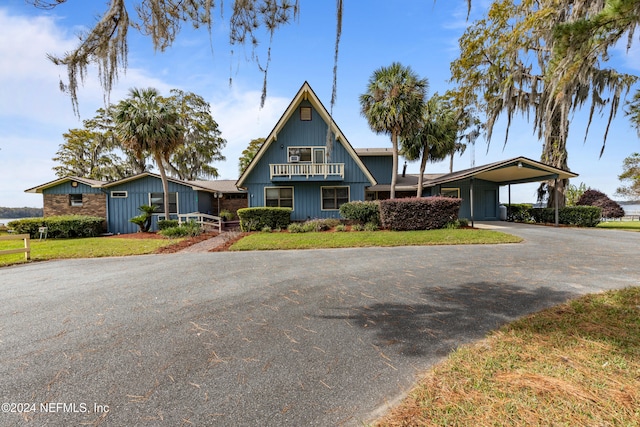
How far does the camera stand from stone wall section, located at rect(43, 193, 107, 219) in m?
18.0

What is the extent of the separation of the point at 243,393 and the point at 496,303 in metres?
3.68

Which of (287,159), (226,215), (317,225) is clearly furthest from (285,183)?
(226,215)

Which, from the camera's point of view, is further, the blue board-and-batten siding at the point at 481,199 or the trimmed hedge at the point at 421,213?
the blue board-and-batten siding at the point at 481,199

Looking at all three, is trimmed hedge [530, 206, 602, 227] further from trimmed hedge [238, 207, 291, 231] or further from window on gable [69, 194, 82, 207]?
window on gable [69, 194, 82, 207]

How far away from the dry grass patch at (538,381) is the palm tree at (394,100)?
14.9 meters

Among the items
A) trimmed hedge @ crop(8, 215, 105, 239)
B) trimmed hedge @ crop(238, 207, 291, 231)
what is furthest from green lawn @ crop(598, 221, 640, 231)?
trimmed hedge @ crop(8, 215, 105, 239)

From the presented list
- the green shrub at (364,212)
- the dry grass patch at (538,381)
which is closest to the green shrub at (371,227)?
the green shrub at (364,212)

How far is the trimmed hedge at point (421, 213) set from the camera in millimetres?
13039

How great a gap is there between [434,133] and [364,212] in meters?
8.51

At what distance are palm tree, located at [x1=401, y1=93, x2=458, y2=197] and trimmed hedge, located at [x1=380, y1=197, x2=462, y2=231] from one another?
5.91 metres

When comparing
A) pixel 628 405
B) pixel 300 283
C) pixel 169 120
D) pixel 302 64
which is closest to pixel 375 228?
pixel 300 283

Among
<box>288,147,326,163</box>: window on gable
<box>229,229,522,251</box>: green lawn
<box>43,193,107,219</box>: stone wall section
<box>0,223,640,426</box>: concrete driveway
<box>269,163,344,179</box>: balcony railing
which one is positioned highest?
<box>288,147,326,163</box>: window on gable

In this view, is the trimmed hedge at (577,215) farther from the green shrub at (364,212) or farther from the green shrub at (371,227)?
the green shrub at (371,227)

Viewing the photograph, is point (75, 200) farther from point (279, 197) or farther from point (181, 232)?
point (279, 197)
